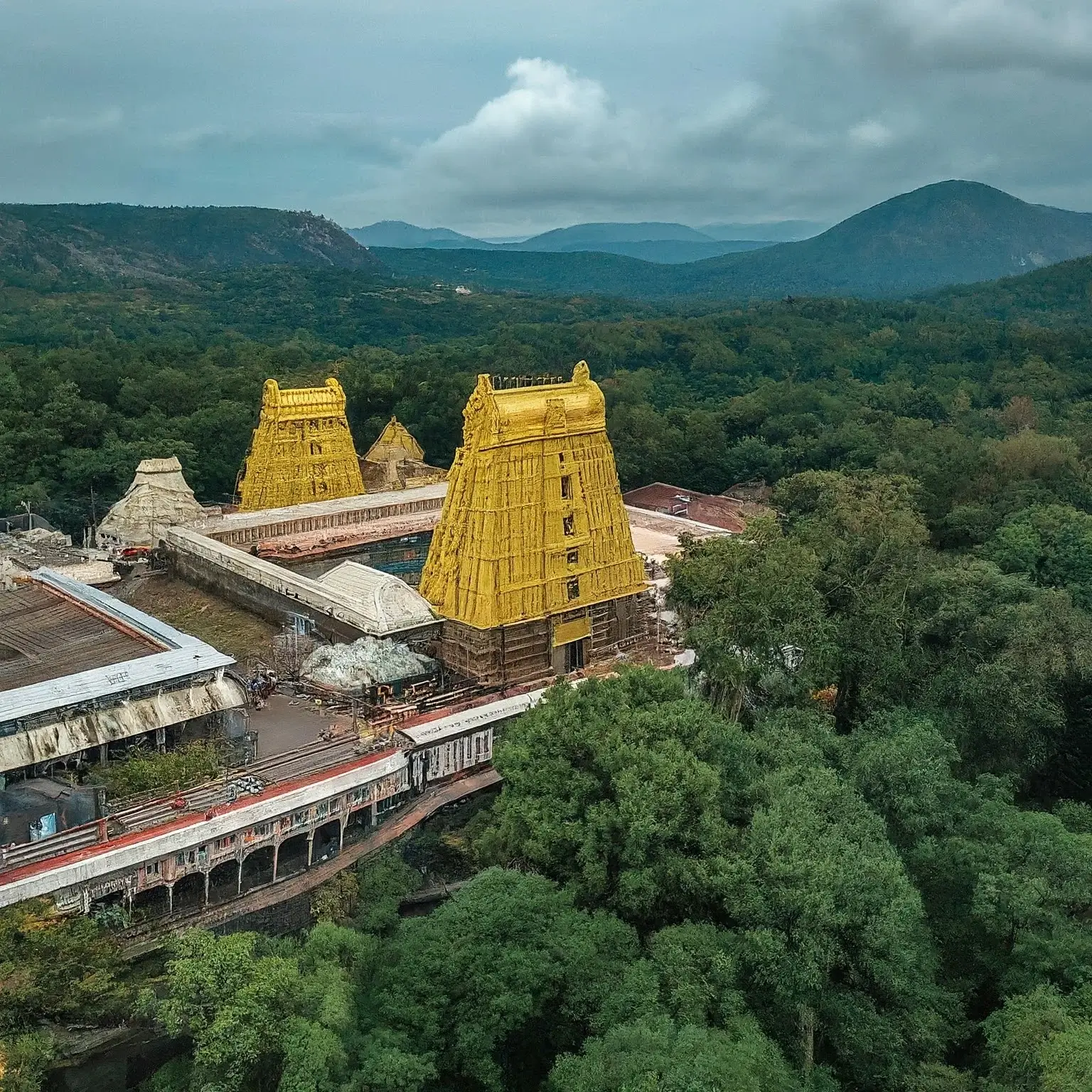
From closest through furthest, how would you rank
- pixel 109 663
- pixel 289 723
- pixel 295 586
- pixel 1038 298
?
pixel 109 663 → pixel 289 723 → pixel 295 586 → pixel 1038 298

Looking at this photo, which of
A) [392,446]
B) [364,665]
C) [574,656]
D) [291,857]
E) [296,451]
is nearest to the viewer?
[291,857]

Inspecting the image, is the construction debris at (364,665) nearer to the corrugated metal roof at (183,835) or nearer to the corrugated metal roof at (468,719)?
the corrugated metal roof at (468,719)

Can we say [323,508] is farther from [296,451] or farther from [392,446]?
[392,446]

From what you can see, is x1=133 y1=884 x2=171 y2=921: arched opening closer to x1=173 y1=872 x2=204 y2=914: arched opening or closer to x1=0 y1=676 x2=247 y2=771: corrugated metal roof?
x1=173 y1=872 x2=204 y2=914: arched opening

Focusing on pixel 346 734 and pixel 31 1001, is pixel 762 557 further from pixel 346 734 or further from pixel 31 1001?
pixel 31 1001

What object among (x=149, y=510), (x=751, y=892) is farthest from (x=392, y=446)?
(x=751, y=892)
